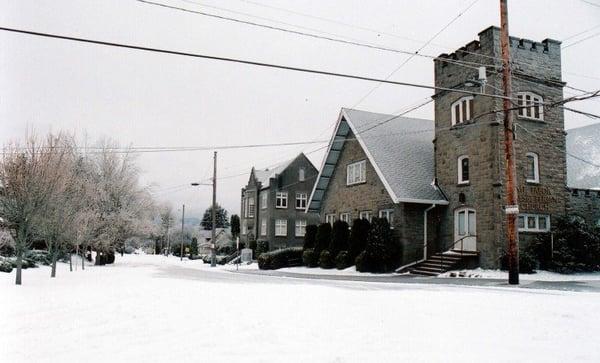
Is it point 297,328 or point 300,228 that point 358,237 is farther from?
point 300,228

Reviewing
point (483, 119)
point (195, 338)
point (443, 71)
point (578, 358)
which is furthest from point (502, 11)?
point (195, 338)

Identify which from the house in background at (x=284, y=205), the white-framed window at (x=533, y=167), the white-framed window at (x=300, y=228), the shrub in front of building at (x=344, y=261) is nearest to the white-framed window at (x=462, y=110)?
the white-framed window at (x=533, y=167)

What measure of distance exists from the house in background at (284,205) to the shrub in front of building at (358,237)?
23.9m

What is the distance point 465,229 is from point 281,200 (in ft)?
96.0

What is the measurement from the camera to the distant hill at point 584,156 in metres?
28.2

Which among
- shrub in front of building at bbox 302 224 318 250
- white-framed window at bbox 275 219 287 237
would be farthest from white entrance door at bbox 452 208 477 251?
white-framed window at bbox 275 219 287 237

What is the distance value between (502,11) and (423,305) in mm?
11782

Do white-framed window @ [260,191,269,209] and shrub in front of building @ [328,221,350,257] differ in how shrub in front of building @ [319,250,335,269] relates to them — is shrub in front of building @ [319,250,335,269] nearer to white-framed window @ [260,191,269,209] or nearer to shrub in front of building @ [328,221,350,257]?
shrub in front of building @ [328,221,350,257]

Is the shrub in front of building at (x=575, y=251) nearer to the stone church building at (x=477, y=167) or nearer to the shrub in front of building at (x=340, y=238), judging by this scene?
the stone church building at (x=477, y=167)

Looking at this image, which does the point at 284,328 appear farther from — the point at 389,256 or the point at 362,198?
the point at 362,198

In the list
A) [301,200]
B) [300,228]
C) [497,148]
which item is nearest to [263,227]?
[300,228]

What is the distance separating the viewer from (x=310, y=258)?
105ft

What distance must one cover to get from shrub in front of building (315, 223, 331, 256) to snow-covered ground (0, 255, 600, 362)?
1999cm

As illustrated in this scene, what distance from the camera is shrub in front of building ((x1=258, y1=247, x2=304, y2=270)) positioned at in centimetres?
3488
